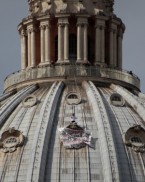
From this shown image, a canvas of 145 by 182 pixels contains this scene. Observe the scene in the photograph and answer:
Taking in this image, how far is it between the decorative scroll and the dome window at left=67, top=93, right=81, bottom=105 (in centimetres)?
279

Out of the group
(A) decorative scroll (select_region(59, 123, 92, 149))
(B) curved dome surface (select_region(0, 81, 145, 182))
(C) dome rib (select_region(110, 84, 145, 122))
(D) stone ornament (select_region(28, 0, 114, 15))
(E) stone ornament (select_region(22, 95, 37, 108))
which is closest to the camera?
(B) curved dome surface (select_region(0, 81, 145, 182))

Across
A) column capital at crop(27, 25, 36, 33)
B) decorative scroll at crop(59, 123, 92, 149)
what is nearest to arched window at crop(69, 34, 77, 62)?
column capital at crop(27, 25, 36, 33)

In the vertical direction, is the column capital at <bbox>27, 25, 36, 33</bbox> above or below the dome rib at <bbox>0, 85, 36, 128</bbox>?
above

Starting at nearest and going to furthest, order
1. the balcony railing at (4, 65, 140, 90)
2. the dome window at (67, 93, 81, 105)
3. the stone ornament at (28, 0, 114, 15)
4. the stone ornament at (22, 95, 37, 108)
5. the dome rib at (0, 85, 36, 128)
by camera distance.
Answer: the dome window at (67, 93, 81, 105)
the stone ornament at (22, 95, 37, 108)
the dome rib at (0, 85, 36, 128)
the balcony railing at (4, 65, 140, 90)
the stone ornament at (28, 0, 114, 15)

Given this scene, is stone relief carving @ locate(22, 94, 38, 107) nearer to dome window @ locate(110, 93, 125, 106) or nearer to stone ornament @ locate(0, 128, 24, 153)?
stone ornament @ locate(0, 128, 24, 153)

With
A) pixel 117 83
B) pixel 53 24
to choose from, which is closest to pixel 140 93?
pixel 117 83

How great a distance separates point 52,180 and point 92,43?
1446 cm

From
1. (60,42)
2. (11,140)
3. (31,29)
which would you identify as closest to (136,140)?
(11,140)

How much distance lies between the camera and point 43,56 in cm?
9331

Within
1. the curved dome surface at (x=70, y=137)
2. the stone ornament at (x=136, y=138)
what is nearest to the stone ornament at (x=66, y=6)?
the curved dome surface at (x=70, y=137)

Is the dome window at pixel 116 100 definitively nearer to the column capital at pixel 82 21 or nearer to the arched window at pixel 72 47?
the arched window at pixel 72 47

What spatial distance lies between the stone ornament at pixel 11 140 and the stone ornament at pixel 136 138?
22.0 ft

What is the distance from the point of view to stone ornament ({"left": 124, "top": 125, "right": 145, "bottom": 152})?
284ft

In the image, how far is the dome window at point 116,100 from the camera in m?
89.4
